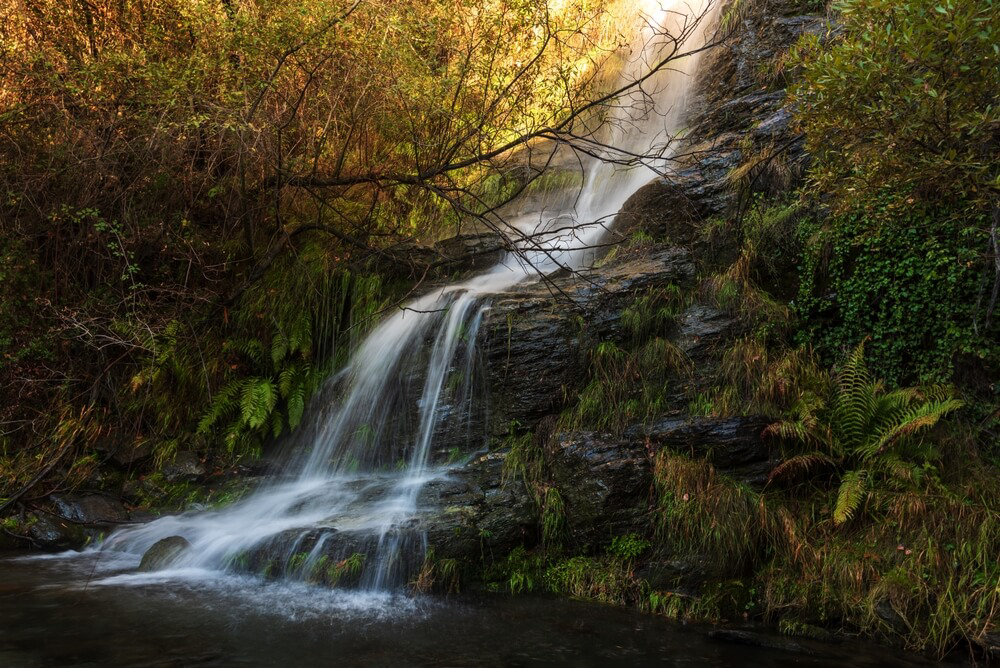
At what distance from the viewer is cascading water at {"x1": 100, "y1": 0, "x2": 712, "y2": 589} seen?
19.2 feet

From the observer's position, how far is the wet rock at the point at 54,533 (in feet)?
21.2

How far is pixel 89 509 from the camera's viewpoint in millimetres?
7062

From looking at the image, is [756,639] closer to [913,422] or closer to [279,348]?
[913,422]

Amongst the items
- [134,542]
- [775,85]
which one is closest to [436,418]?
[134,542]

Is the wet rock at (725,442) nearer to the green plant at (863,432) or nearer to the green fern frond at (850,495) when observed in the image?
the green plant at (863,432)

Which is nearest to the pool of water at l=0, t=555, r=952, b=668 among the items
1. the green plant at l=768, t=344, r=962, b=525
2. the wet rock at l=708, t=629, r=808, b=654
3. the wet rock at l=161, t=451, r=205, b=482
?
the wet rock at l=708, t=629, r=808, b=654

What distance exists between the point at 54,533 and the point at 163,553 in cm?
147

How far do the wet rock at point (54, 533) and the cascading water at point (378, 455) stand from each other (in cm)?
32

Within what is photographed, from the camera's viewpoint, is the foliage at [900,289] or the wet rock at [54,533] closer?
the foliage at [900,289]

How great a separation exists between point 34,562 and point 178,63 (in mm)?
5612

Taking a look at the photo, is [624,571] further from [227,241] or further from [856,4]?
[227,241]

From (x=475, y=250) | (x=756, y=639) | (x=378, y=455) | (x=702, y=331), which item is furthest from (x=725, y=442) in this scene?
(x=475, y=250)

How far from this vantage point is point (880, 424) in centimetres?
596

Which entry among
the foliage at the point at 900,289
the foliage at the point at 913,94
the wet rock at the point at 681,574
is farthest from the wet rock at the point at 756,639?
the foliage at the point at 913,94
